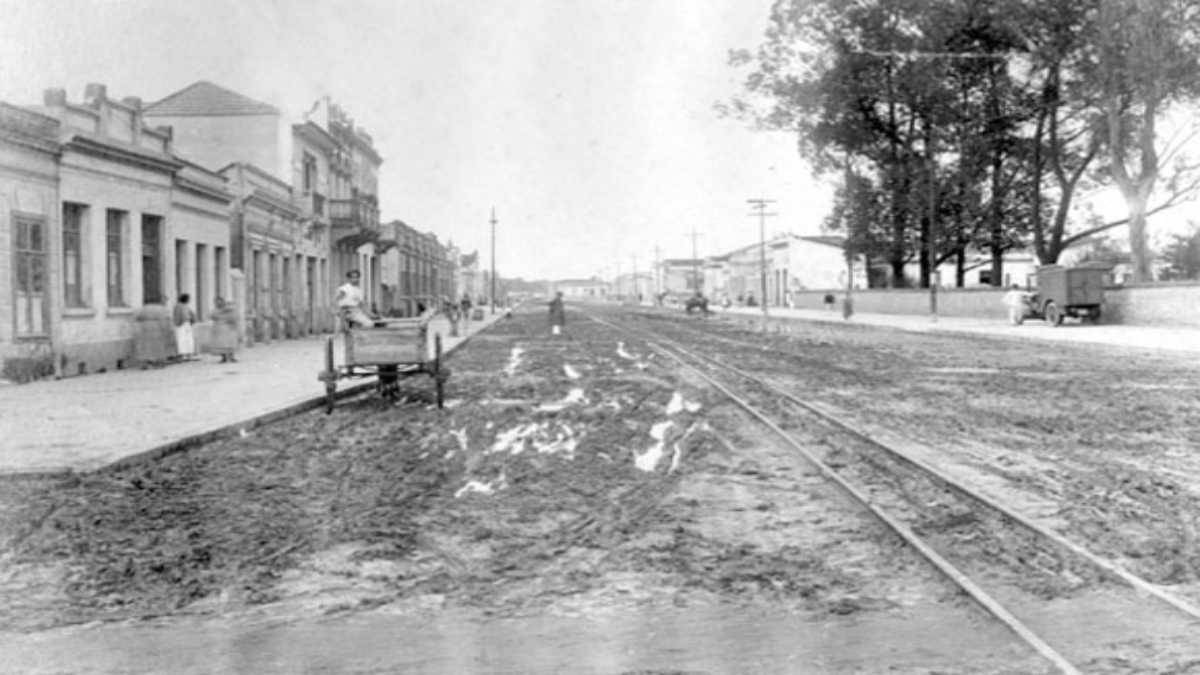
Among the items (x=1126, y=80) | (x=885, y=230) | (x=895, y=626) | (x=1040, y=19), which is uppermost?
(x=1040, y=19)

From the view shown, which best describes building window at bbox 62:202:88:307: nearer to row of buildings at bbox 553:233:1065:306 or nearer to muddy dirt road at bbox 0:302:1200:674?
muddy dirt road at bbox 0:302:1200:674

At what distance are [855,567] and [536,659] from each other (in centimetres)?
218

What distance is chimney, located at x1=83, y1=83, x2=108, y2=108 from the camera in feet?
68.5

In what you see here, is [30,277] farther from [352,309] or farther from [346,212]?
[346,212]

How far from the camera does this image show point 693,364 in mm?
23000

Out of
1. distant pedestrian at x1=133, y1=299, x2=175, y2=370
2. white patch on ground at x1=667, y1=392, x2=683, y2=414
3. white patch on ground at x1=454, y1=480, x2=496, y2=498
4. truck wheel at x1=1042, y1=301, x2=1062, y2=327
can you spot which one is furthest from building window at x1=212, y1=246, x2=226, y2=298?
truck wheel at x1=1042, y1=301, x2=1062, y2=327

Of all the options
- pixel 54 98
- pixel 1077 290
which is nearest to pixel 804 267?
pixel 1077 290

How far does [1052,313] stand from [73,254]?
32.8 meters

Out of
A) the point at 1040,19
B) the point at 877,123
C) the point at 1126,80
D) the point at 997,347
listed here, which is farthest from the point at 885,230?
the point at 997,347

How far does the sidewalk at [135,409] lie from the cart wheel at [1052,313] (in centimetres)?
2800

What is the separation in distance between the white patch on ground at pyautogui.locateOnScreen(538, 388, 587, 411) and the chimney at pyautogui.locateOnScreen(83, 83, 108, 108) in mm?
Result: 10729

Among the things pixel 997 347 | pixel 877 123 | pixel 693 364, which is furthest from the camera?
pixel 877 123

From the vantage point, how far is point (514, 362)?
24.6m

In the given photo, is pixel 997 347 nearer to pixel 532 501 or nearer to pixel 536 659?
pixel 532 501
